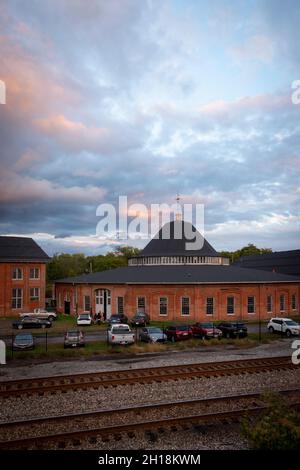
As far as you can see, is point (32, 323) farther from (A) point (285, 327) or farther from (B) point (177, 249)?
(B) point (177, 249)

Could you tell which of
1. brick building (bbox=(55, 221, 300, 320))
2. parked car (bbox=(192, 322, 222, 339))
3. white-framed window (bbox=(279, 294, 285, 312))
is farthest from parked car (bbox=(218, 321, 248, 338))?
white-framed window (bbox=(279, 294, 285, 312))

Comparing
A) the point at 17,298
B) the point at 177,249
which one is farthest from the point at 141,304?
the point at 17,298

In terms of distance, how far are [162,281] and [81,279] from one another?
11.6 metres

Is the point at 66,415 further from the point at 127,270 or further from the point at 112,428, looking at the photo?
the point at 127,270

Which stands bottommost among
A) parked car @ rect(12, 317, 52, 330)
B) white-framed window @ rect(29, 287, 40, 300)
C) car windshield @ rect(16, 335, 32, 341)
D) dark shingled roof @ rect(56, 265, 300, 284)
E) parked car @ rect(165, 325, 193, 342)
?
parked car @ rect(12, 317, 52, 330)

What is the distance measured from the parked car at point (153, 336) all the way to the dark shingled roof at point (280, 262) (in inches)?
2222

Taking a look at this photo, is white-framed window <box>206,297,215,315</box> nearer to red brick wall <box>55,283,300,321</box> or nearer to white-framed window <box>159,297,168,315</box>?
red brick wall <box>55,283,300,321</box>

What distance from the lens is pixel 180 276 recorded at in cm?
4969

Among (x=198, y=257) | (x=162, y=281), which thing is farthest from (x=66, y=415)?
(x=198, y=257)

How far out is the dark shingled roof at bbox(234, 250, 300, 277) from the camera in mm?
83894

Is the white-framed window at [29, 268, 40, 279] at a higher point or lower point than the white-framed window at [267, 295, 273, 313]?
higher

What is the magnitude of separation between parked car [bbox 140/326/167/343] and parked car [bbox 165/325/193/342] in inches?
42.7

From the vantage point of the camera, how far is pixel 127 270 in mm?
54469

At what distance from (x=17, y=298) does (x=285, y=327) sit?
Result: 35449 mm
